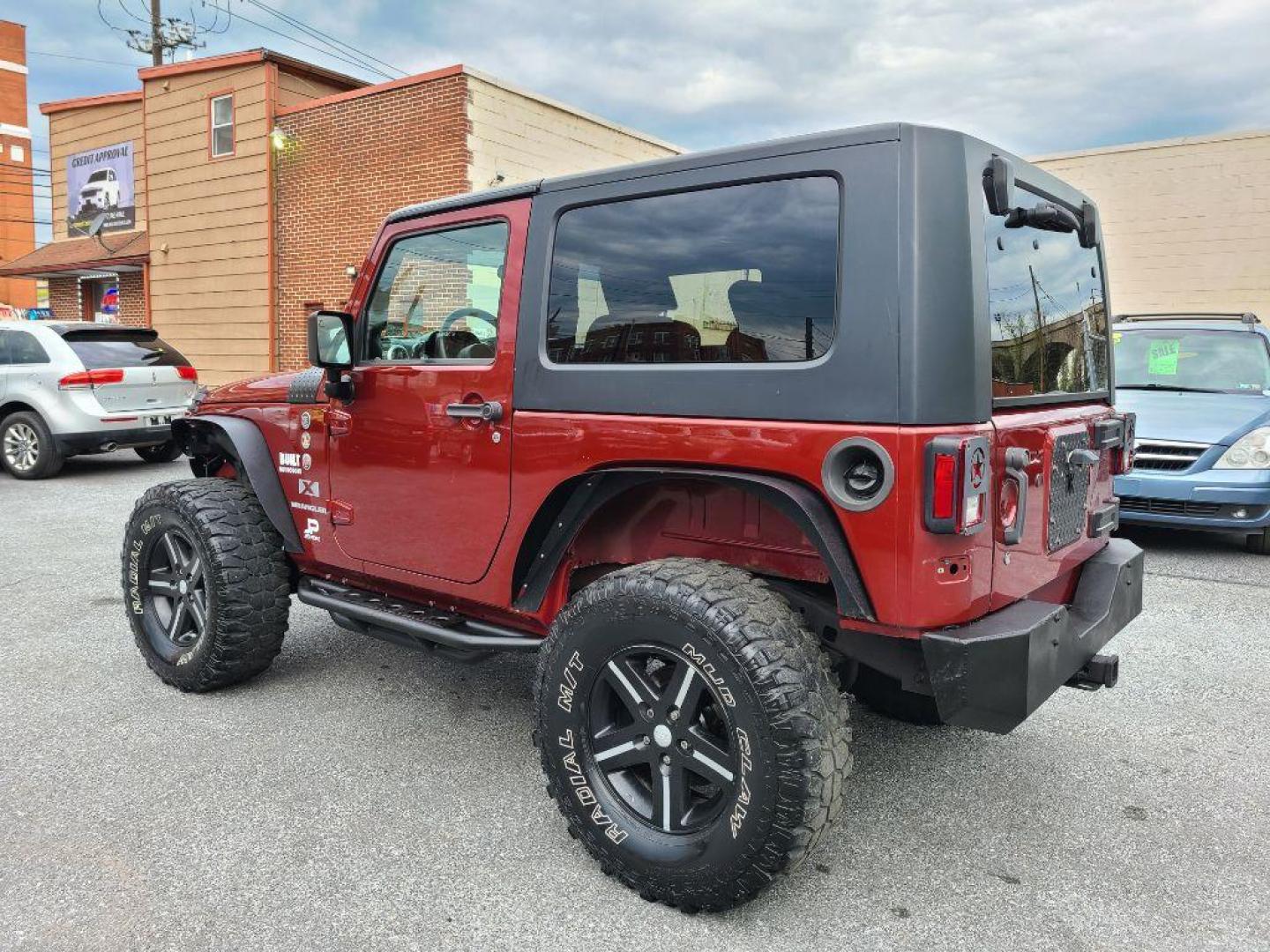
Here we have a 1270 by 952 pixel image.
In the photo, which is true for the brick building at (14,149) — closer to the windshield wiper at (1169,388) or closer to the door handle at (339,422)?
the door handle at (339,422)

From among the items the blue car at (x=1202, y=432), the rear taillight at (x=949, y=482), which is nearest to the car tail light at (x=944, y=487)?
the rear taillight at (x=949, y=482)

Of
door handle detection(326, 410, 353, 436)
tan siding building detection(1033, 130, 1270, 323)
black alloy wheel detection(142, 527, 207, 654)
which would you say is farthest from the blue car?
tan siding building detection(1033, 130, 1270, 323)

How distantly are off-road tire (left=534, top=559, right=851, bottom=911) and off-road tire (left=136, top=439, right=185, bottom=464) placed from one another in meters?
9.86

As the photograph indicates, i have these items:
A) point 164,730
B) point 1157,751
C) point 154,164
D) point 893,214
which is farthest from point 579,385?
point 154,164

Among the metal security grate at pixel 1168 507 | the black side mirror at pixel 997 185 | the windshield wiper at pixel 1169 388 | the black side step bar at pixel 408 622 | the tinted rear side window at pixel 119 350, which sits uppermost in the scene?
the tinted rear side window at pixel 119 350

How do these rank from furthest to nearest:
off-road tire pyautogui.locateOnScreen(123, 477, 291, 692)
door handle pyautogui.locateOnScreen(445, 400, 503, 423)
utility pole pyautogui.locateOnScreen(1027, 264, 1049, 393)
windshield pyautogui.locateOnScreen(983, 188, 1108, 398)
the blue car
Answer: the blue car
off-road tire pyautogui.locateOnScreen(123, 477, 291, 692)
door handle pyautogui.locateOnScreen(445, 400, 503, 423)
utility pole pyautogui.locateOnScreen(1027, 264, 1049, 393)
windshield pyautogui.locateOnScreen(983, 188, 1108, 398)

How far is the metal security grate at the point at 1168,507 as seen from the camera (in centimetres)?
640

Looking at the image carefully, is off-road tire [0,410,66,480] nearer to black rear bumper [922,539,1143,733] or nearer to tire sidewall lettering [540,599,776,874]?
tire sidewall lettering [540,599,776,874]

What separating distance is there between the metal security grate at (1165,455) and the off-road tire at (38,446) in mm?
10331

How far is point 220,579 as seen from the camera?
365cm

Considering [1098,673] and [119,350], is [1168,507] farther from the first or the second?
[119,350]

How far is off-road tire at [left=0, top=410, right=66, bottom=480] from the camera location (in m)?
9.66

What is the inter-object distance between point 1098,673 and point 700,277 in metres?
1.74

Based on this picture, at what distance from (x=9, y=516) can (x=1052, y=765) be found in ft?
27.5
